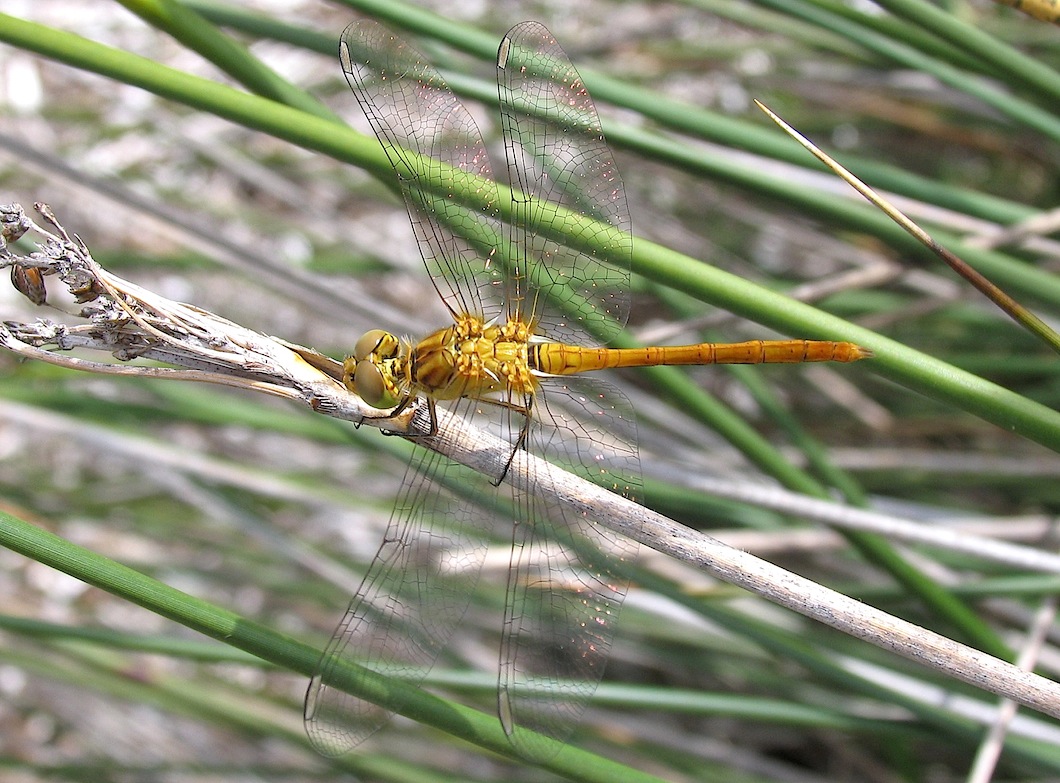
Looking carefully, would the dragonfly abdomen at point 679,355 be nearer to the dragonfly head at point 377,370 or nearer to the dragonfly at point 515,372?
the dragonfly at point 515,372

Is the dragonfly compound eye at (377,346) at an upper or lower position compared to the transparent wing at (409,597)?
upper

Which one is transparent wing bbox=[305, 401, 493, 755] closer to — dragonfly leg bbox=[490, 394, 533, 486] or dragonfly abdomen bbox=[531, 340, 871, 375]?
dragonfly leg bbox=[490, 394, 533, 486]

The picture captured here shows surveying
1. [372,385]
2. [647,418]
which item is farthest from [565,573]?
[647,418]

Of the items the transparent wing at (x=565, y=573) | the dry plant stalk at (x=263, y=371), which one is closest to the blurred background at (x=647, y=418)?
the transparent wing at (x=565, y=573)

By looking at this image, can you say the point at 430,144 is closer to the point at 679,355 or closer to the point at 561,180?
the point at 561,180

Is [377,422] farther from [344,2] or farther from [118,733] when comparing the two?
[118,733]
